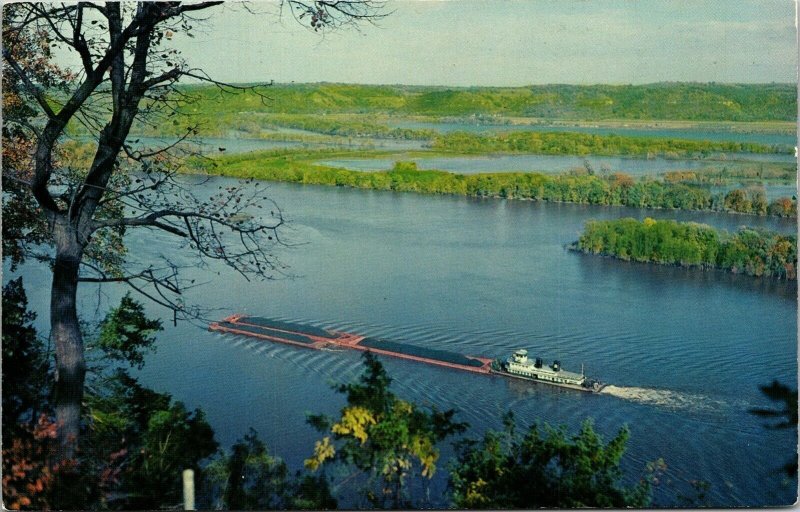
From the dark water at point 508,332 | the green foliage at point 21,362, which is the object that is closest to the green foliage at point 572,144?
the dark water at point 508,332

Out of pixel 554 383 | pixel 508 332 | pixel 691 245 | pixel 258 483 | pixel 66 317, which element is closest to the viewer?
pixel 66 317

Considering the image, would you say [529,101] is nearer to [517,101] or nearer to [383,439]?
[517,101]

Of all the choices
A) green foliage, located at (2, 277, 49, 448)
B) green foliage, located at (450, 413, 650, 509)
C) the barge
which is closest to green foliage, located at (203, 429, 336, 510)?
the barge

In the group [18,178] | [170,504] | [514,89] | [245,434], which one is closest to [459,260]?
[514,89]

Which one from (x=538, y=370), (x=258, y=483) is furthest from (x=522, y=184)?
(x=258, y=483)

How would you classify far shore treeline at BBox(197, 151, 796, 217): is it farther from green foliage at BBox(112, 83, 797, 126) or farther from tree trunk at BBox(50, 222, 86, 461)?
tree trunk at BBox(50, 222, 86, 461)

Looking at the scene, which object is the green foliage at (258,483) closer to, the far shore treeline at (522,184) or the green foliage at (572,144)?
the far shore treeline at (522,184)

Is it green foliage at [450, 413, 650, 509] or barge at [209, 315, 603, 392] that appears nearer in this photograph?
green foliage at [450, 413, 650, 509]
